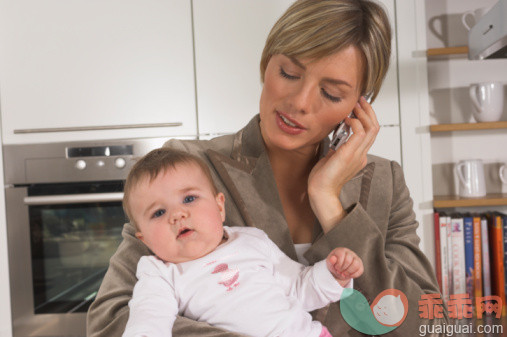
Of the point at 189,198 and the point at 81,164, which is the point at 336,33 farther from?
the point at 81,164

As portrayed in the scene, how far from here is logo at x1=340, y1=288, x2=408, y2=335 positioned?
73 centimetres

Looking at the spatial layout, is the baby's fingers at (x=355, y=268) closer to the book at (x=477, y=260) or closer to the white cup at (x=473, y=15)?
the book at (x=477, y=260)

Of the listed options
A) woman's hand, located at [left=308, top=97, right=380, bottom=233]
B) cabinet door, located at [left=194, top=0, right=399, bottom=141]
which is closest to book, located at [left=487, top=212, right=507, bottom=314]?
cabinet door, located at [left=194, top=0, right=399, bottom=141]

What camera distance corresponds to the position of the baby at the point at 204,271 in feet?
2.23

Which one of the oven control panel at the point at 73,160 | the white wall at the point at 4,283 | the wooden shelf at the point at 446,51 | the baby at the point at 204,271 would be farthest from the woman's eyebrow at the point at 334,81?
the white wall at the point at 4,283

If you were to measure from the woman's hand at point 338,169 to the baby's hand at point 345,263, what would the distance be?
116 mm

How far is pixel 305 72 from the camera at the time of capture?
2.79ft

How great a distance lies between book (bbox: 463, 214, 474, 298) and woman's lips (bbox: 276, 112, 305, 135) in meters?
1.16

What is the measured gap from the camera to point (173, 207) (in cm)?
73

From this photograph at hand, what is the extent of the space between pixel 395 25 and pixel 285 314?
50.8 inches

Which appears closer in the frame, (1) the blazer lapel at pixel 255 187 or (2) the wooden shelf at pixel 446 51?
(1) the blazer lapel at pixel 255 187

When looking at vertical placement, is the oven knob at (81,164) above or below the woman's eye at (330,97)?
below

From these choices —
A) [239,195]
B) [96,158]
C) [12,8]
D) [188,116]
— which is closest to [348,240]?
[239,195]

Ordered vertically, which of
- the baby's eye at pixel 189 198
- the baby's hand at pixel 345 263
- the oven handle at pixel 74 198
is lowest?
the baby's hand at pixel 345 263
